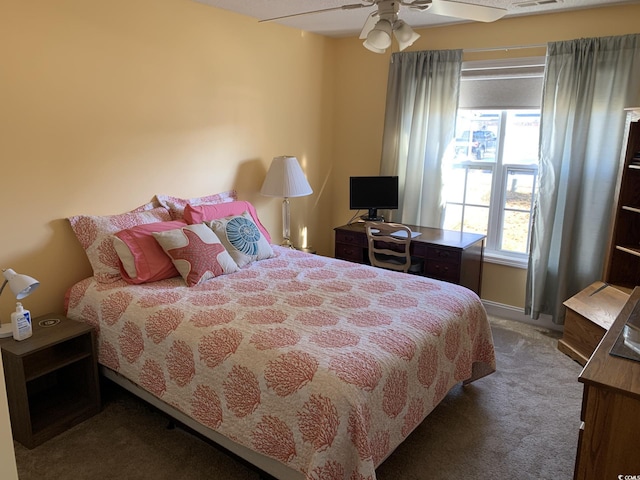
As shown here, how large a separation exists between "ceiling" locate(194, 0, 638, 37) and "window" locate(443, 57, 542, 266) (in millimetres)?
495

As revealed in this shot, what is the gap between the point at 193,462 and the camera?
2.21 m

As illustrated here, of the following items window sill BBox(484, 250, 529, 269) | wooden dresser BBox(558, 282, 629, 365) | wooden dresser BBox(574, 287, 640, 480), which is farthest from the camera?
window sill BBox(484, 250, 529, 269)

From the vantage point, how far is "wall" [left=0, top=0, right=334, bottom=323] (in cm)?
250

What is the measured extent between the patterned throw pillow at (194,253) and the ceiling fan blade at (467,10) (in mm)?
1790

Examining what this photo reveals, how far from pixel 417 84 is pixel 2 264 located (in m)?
3.32

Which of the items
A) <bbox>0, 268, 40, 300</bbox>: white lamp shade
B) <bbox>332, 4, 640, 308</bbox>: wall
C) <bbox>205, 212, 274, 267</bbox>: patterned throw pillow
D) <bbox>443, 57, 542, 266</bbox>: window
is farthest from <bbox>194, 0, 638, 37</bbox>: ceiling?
<bbox>0, 268, 40, 300</bbox>: white lamp shade

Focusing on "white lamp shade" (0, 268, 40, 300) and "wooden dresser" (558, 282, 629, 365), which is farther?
"wooden dresser" (558, 282, 629, 365)

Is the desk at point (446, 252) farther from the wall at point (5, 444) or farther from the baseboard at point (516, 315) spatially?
the wall at point (5, 444)

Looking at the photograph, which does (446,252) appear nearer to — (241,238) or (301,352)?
(241,238)

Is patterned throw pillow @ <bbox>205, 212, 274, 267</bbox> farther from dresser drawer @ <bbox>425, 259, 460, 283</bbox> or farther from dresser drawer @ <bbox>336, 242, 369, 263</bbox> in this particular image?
dresser drawer @ <bbox>425, 259, 460, 283</bbox>

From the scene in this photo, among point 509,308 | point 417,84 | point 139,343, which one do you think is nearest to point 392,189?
point 417,84

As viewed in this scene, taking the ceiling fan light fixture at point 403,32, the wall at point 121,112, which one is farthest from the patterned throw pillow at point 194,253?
the ceiling fan light fixture at point 403,32

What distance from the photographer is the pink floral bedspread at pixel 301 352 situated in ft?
5.75

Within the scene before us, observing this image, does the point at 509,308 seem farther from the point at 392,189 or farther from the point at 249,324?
the point at 249,324
